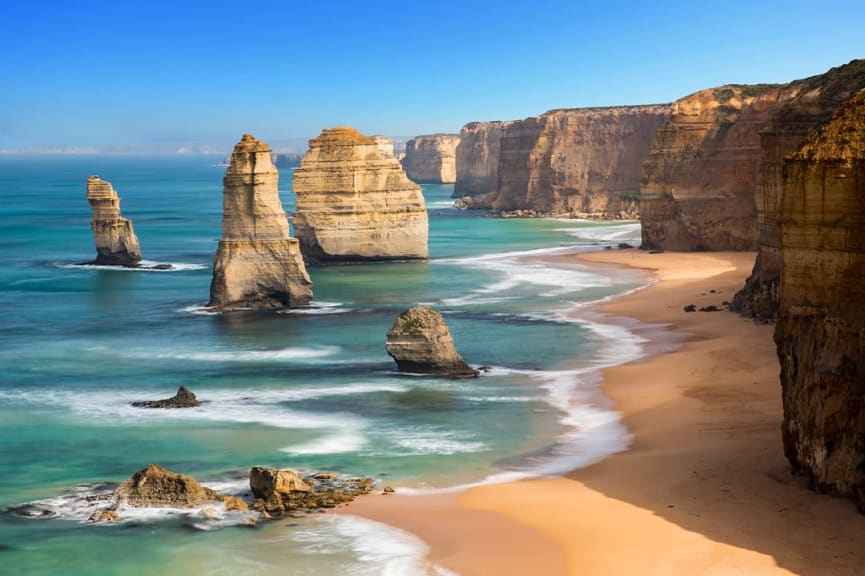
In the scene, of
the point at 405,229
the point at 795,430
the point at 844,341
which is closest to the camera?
the point at 844,341

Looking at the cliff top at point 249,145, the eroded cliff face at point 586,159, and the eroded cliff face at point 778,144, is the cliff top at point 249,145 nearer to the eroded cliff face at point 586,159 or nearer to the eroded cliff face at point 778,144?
the eroded cliff face at point 778,144

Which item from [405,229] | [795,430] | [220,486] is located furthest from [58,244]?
[795,430]

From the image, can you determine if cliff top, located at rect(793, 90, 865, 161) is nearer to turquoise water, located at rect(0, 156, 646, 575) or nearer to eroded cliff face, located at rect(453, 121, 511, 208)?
turquoise water, located at rect(0, 156, 646, 575)

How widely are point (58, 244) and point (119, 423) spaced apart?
5810cm

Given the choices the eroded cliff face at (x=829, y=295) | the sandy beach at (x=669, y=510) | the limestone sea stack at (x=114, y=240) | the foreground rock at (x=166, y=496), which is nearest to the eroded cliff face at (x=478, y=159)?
the limestone sea stack at (x=114, y=240)

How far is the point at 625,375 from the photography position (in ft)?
112

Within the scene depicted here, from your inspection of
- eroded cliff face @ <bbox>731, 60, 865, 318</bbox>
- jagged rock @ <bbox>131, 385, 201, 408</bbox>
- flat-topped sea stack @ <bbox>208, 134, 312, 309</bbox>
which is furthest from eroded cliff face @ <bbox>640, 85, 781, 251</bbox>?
jagged rock @ <bbox>131, 385, 201, 408</bbox>

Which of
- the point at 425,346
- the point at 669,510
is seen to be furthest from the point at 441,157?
the point at 669,510

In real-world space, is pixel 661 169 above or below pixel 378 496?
above

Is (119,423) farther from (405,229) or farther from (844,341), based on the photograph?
(405,229)

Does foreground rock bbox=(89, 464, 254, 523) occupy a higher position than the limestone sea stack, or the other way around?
the limestone sea stack

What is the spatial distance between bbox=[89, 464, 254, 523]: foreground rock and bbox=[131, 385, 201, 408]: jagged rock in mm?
8774

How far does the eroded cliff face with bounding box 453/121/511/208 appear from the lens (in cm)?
15250

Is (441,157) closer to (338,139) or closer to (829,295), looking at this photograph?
(338,139)
